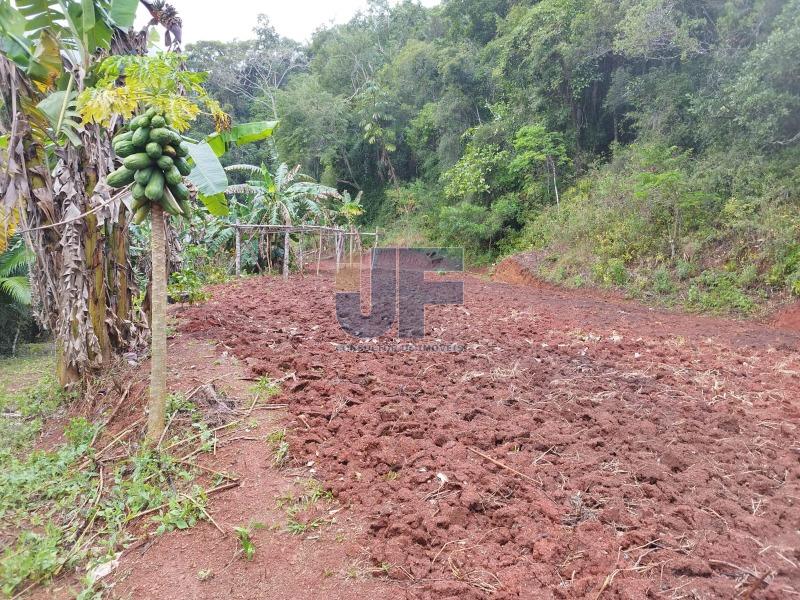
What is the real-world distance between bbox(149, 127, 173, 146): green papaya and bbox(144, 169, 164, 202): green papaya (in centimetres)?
18

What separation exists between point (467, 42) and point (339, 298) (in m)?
16.7

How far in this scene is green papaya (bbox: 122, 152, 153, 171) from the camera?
112 inches

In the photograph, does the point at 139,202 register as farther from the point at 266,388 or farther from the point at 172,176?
the point at 266,388

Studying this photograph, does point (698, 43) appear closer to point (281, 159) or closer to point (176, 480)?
point (176, 480)

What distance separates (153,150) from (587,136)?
16.8 meters

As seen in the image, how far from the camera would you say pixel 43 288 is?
4.16m

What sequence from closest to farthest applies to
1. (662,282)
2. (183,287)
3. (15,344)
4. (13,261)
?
(183,287), (13,261), (15,344), (662,282)

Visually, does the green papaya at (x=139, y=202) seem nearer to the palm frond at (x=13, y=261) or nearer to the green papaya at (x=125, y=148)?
the green papaya at (x=125, y=148)

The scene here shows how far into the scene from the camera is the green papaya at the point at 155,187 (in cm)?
291

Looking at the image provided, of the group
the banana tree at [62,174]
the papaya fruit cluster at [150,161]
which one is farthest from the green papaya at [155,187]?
the banana tree at [62,174]

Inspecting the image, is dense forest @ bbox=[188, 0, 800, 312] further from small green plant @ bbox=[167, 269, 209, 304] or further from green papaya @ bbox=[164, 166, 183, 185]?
green papaya @ bbox=[164, 166, 183, 185]

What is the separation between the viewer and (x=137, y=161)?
288cm

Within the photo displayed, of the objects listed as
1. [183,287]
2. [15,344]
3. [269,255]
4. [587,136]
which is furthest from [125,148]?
[587,136]

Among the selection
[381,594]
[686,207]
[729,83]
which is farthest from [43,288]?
[729,83]
